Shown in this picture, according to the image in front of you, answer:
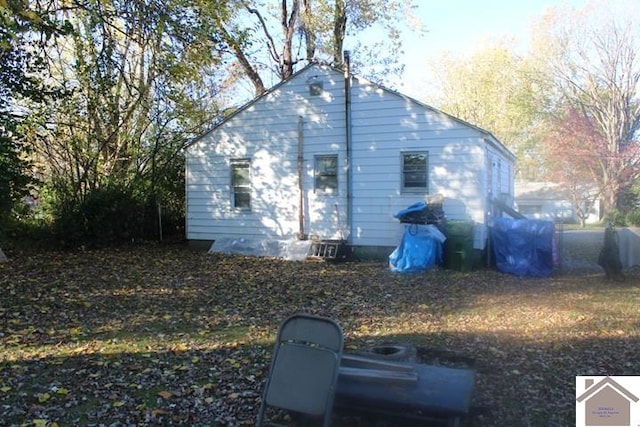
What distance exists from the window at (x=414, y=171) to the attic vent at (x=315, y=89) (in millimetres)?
2772

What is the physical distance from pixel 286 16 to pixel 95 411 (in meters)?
20.8

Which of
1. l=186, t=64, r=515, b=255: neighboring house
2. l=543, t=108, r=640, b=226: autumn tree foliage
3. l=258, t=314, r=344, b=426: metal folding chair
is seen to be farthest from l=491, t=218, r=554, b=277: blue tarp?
l=543, t=108, r=640, b=226: autumn tree foliage

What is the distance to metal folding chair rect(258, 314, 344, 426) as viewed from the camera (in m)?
3.10

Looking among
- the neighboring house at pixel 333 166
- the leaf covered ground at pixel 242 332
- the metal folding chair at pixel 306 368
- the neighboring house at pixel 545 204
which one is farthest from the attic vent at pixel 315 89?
the neighboring house at pixel 545 204

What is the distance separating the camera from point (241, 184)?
45.7 ft

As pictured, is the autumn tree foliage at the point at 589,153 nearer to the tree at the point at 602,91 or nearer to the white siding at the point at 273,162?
the tree at the point at 602,91

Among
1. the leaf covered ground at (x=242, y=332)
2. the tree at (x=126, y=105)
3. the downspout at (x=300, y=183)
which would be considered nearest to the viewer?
the leaf covered ground at (x=242, y=332)

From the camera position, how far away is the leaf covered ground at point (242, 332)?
3.91 m

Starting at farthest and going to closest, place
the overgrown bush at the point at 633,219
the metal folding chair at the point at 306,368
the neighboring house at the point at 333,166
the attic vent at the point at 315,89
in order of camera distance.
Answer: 1. the overgrown bush at the point at 633,219
2. the attic vent at the point at 315,89
3. the neighboring house at the point at 333,166
4. the metal folding chair at the point at 306,368

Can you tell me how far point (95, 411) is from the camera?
3779 mm

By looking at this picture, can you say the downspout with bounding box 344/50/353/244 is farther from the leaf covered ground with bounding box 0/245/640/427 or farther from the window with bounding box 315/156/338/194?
the leaf covered ground with bounding box 0/245/640/427

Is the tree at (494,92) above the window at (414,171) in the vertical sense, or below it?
above

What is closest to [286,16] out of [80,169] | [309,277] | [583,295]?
[80,169]

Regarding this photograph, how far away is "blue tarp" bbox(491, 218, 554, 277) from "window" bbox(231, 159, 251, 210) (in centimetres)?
650
